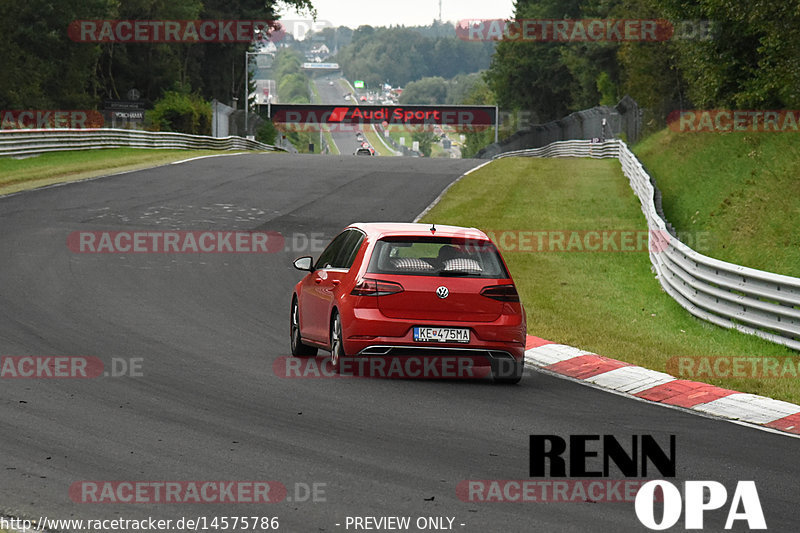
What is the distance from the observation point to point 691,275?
16.1m

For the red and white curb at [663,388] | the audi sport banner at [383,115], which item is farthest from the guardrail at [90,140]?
the audi sport banner at [383,115]

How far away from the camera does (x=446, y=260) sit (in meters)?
11.1

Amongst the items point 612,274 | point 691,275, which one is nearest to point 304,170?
point 612,274

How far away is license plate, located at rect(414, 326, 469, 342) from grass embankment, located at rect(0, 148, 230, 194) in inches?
845

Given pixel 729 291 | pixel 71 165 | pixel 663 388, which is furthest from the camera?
pixel 71 165

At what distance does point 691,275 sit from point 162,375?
322 inches

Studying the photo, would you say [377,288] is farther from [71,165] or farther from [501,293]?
[71,165]

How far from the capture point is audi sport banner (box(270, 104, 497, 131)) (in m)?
96.4

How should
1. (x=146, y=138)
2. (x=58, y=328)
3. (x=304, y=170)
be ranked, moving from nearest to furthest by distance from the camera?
(x=58, y=328) < (x=304, y=170) < (x=146, y=138)

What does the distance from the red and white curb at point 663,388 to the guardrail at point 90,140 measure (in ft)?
95.5

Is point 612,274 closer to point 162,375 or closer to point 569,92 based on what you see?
point 162,375

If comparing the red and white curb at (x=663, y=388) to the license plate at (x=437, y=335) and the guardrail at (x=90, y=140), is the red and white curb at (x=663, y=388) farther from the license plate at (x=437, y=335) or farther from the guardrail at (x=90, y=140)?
the guardrail at (x=90, y=140)

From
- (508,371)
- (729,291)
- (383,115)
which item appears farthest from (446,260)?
(383,115)

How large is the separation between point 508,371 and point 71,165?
96.7 ft
